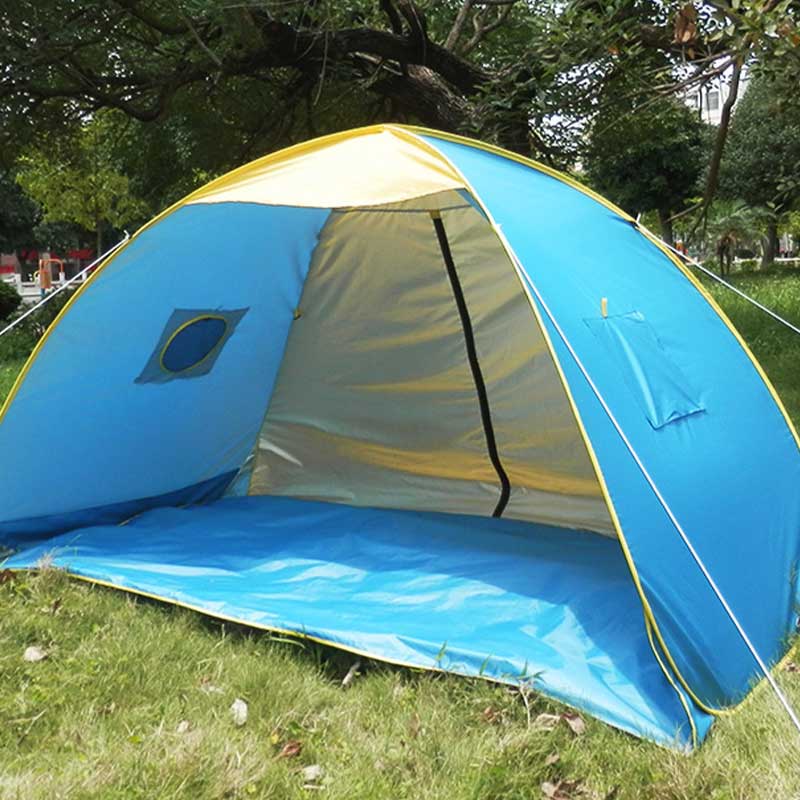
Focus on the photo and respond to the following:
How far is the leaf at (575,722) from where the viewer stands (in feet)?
7.75

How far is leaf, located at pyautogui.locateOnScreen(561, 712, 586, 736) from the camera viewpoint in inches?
93.0

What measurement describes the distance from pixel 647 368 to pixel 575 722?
1.00 meters

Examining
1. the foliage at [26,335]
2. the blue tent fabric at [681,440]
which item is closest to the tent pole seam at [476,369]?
the blue tent fabric at [681,440]

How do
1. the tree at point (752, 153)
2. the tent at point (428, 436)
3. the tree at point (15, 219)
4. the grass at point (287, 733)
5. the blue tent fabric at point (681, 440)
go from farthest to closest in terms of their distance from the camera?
the tree at point (15, 219), the tree at point (752, 153), the tent at point (428, 436), the blue tent fabric at point (681, 440), the grass at point (287, 733)

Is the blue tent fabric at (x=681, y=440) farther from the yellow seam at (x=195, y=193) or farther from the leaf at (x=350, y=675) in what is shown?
the leaf at (x=350, y=675)

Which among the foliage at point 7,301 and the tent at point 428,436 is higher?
the tent at point 428,436

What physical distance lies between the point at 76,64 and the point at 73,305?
A: 368 cm

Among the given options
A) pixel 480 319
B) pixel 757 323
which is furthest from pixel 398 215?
pixel 757 323

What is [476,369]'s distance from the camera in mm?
4027

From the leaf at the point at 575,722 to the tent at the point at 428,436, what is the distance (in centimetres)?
5

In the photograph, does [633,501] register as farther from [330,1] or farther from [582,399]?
[330,1]

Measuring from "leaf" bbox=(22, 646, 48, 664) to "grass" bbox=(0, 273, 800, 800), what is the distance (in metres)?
0.02

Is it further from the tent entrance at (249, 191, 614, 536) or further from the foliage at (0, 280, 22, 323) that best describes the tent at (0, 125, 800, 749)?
the foliage at (0, 280, 22, 323)

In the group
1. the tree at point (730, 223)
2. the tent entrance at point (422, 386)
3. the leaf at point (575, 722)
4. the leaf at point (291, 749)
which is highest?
the tree at point (730, 223)
